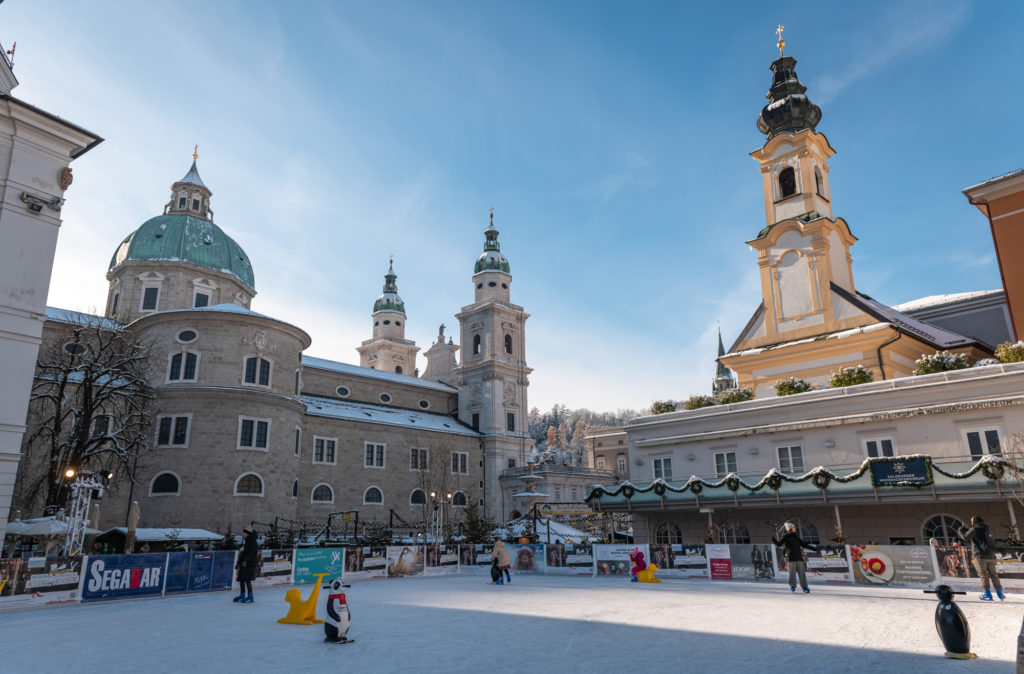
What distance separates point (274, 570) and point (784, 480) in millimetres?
18120

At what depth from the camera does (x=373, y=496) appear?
4994 centimetres

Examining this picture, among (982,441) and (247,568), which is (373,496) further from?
(982,441)

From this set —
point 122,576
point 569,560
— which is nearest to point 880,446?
point 569,560

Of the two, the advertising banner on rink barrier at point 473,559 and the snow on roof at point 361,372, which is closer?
the advertising banner on rink barrier at point 473,559

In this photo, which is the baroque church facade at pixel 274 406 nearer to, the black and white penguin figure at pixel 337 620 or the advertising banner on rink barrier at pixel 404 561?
the advertising banner on rink barrier at pixel 404 561

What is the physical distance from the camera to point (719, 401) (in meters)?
29.4

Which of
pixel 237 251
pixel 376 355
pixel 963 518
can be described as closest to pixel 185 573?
pixel 963 518

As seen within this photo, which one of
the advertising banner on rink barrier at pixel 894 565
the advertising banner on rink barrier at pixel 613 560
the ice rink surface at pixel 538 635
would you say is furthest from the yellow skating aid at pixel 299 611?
the advertising banner on rink barrier at pixel 894 565

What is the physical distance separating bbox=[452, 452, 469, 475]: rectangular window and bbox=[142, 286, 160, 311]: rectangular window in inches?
1051

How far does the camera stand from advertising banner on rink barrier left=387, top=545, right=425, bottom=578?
2478 centimetres

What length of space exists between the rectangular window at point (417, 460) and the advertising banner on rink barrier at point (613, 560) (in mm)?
31583

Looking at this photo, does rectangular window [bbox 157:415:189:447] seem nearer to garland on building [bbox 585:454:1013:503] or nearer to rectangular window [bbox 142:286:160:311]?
rectangular window [bbox 142:286:160:311]

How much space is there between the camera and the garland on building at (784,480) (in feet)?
63.8

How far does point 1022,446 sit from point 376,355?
231 ft
